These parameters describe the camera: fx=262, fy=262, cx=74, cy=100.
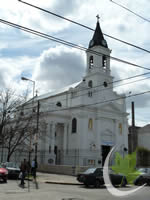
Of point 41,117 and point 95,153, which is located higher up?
point 41,117

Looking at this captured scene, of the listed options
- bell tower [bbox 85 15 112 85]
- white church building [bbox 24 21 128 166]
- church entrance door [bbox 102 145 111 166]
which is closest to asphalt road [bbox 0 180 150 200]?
white church building [bbox 24 21 128 166]

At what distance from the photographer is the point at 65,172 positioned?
100 ft

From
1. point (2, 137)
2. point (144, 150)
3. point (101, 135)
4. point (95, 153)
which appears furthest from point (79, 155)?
point (144, 150)

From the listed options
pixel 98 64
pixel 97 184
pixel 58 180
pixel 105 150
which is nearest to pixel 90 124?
pixel 105 150

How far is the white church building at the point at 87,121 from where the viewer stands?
42094mm

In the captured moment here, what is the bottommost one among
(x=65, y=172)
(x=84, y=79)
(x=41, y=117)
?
(x=65, y=172)

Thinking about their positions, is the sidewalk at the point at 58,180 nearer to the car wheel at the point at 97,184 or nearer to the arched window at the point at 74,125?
the car wheel at the point at 97,184

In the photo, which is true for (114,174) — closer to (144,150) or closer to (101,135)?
(101,135)

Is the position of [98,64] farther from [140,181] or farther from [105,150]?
[140,181]

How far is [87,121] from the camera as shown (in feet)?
147

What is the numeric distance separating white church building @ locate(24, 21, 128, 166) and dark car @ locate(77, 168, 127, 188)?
19919 mm

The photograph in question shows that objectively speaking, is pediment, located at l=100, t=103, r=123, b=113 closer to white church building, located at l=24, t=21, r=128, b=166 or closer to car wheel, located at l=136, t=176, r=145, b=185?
white church building, located at l=24, t=21, r=128, b=166

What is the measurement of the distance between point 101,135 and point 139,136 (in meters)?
23.0

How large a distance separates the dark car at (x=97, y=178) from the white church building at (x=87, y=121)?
1992cm
